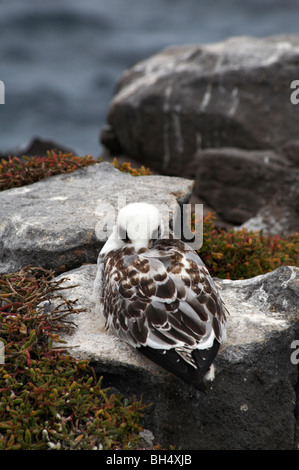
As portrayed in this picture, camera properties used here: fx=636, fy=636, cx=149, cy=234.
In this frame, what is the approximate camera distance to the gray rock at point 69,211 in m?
7.09

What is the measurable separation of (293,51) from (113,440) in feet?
35.9

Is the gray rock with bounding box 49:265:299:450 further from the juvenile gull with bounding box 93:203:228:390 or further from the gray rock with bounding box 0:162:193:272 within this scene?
the gray rock with bounding box 0:162:193:272

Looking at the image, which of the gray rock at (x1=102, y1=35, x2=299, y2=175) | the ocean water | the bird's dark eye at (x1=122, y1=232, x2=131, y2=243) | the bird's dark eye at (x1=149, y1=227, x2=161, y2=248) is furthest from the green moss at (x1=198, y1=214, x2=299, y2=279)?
the ocean water

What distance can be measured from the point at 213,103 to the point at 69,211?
7.06m

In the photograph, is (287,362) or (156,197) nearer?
(287,362)

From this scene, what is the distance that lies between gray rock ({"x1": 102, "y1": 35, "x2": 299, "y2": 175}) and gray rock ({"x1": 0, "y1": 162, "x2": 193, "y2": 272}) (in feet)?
17.6

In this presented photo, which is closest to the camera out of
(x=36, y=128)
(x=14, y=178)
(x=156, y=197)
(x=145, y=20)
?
(x=156, y=197)

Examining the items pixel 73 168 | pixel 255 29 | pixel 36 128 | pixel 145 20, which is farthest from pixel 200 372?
pixel 145 20

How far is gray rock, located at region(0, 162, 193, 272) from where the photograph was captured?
23.3ft

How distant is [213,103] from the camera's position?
13.8 meters

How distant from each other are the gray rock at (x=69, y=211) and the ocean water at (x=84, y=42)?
1697 cm

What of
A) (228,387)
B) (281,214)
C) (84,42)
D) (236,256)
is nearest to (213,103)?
(281,214)
